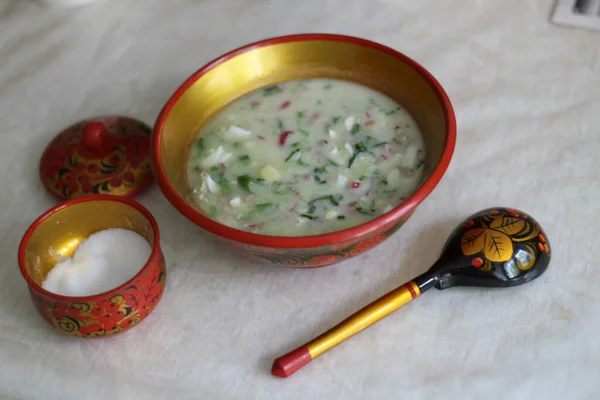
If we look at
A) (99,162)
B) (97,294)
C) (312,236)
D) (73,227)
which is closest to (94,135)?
(99,162)

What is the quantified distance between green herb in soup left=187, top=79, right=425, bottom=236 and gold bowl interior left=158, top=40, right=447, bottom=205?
15 mm

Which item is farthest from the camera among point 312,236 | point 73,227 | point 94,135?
point 94,135

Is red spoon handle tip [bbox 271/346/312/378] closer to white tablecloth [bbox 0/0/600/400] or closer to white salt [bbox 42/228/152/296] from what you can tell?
white tablecloth [bbox 0/0/600/400]

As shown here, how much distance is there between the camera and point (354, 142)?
3.42ft

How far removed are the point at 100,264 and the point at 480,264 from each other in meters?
0.54

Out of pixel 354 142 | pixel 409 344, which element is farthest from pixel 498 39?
pixel 409 344

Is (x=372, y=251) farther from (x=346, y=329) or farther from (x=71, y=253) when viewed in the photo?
(x=71, y=253)

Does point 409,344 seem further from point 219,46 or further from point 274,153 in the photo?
point 219,46

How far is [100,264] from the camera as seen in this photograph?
0.92 m

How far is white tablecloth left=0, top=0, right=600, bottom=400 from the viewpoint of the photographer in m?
0.86

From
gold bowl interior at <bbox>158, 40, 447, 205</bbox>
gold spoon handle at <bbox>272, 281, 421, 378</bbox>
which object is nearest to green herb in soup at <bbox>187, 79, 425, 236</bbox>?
gold bowl interior at <bbox>158, 40, 447, 205</bbox>

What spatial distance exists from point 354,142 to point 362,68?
0.16 metres

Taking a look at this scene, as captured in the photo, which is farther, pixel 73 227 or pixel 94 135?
pixel 94 135

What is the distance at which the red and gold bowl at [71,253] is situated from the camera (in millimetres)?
837
